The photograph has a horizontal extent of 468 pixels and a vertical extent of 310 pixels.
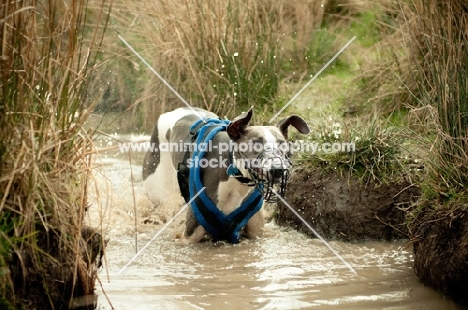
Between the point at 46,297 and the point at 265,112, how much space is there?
5.32m

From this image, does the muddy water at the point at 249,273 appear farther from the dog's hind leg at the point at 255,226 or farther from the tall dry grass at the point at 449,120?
the tall dry grass at the point at 449,120

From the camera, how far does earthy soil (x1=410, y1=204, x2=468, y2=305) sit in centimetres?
441

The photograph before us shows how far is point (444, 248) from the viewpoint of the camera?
4559mm

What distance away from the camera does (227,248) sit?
5859mm

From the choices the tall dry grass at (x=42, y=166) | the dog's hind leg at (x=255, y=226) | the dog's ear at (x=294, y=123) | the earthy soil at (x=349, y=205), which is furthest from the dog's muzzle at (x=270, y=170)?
the tall dry grass at (x=42, y=166)

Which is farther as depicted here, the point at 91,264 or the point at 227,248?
the point at 227,248

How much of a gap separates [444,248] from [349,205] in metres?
1.69

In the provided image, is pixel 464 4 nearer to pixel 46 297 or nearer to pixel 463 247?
pixel 463 247

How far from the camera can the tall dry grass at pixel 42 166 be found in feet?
11.2

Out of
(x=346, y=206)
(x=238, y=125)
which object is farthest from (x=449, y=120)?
(x=346, y=206)

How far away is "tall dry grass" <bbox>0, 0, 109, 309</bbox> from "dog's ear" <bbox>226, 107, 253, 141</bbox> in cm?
149

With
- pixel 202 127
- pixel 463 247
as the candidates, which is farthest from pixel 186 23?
pixel 463 247

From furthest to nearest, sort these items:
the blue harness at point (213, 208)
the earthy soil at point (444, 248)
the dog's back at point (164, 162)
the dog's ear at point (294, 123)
Answer: the dog's back at point (164, 162) < the blue harness at point (213, 208) < the dog's ear at point (294, 123) < the earthy soil at point (444, 248)

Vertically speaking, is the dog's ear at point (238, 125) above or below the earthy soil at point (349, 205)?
above
